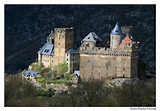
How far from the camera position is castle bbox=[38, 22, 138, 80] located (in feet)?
228

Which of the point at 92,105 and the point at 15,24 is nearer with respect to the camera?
the point at 92,105

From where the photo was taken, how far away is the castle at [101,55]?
6962 centimetres

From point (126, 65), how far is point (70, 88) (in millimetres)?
6936

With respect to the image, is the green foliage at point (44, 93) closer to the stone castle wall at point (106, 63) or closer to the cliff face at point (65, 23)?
the stone castle wall at point (106, 63)

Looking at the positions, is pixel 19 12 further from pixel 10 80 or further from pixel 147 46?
pixel 10 80

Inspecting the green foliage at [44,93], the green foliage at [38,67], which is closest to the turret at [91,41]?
the green foliage at [44,93]

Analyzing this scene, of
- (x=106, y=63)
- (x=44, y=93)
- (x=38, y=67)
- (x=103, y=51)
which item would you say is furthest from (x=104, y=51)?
(x=38, y=67)

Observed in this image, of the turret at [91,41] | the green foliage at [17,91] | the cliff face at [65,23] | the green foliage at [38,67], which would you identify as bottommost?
the green foliage at [17,91]

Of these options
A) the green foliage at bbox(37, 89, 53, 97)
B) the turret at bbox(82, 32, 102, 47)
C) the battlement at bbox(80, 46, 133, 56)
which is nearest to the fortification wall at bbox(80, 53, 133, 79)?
the battlement at bbox(80, 46, 133, 56)

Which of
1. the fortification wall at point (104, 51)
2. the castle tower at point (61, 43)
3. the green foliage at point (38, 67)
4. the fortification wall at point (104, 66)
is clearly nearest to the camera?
the fortification wall at point (104, 51)

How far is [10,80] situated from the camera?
68938 millimetres

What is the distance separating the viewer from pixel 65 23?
473ft

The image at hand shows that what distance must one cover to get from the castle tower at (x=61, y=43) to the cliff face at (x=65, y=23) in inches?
1807

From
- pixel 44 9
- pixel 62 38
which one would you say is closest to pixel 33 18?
pixel 44 9
